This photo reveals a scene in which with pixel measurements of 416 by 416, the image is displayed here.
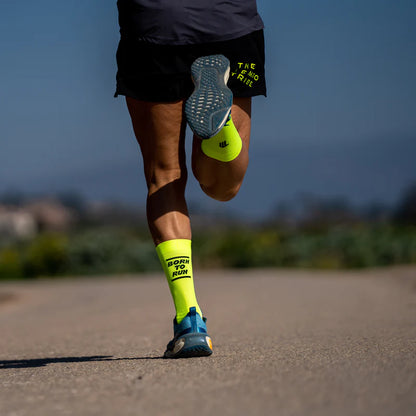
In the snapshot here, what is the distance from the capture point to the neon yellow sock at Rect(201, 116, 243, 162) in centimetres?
343

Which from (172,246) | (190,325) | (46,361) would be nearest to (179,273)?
(172,246)

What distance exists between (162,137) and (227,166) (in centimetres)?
36

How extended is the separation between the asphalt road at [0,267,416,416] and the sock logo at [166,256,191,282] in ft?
1.33

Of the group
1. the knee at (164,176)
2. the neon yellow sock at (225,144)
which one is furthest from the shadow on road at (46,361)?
the neon yellow sock at (225,144)

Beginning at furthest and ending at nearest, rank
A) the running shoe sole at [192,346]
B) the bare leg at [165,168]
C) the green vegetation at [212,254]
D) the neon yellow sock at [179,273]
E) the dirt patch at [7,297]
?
the green vegetation at [212,254] < the dirt patch at [7,297] < the bare leg at [165,168] < the neon yellow sock at [179,273] < the running shoe sole at [192,346]

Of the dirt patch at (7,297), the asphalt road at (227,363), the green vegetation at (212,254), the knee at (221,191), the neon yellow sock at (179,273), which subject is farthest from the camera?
the green vegetation at (212,254)

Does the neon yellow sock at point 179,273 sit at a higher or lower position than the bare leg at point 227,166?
lower

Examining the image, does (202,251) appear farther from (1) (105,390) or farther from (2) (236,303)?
(1) (105,390)

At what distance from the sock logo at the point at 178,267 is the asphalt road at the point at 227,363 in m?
0.40

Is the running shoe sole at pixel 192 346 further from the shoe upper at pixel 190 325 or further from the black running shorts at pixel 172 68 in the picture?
the black running shorts at pixel 172 68

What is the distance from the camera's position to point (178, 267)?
339 centimetres

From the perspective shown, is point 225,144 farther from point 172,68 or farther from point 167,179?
point 172,68

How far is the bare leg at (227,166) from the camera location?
11.7 feet

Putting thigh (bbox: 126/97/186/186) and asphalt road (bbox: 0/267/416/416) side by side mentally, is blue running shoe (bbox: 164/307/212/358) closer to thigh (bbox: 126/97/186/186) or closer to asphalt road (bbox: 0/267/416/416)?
asphalt road (bbox: 0/267/416/416)
